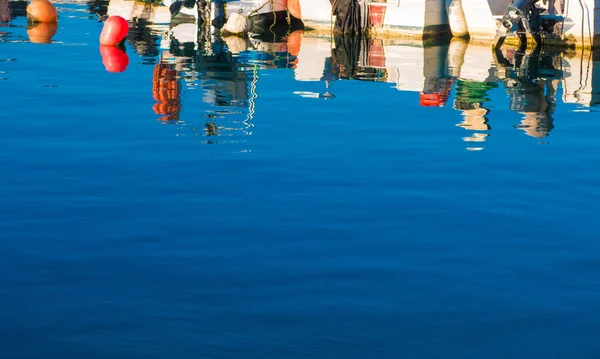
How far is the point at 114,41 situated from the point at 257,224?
15.3m

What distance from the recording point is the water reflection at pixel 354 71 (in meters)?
15.4

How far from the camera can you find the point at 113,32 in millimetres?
23516

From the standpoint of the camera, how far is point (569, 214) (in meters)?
10.1

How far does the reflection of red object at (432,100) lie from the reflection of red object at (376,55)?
4620mm

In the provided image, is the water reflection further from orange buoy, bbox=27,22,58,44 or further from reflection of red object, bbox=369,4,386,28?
orange buoy, bbox=27,22,58,44

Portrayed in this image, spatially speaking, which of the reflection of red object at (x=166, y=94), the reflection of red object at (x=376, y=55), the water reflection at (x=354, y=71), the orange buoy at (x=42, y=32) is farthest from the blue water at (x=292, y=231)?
the orange buoy at (x=42, y=32)

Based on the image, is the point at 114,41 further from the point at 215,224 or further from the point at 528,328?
the point at 528,328

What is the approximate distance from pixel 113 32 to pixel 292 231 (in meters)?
15.3

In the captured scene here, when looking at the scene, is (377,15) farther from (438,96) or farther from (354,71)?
(438,96)

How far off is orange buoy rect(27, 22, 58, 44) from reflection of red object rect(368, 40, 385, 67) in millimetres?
8095

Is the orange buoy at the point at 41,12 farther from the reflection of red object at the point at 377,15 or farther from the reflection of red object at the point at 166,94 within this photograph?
the reflection of red object at the point at 166,94

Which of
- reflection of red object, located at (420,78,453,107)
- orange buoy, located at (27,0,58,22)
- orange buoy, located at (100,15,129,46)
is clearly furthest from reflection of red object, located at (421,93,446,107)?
orange buoy, located at (27,0,58,22)

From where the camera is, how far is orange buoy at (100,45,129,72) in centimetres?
2053

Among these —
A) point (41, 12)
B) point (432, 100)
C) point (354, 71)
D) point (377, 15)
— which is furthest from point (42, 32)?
point (432, 100)
